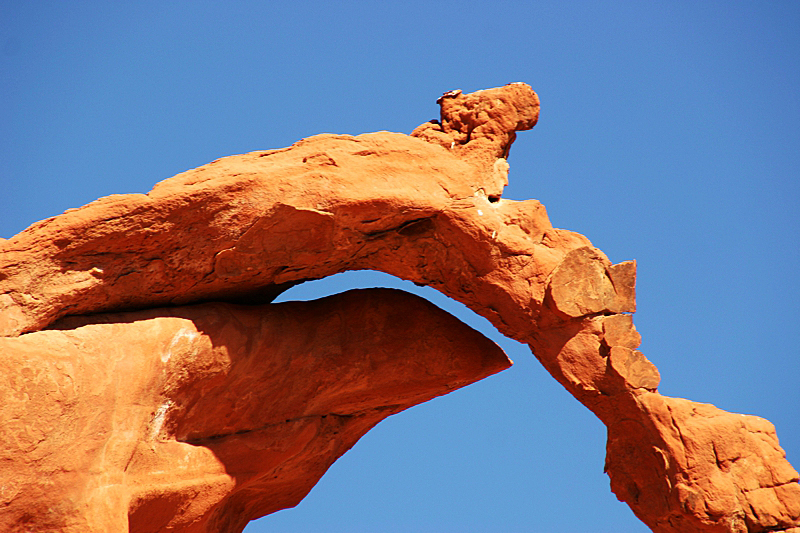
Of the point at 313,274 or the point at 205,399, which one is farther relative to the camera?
the point at 313,274

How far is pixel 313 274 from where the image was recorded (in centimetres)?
665

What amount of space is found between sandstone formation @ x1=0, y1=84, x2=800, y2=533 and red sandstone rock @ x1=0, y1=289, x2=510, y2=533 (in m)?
0.02

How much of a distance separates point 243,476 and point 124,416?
42.3 inches

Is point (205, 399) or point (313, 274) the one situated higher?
point (313, 274)

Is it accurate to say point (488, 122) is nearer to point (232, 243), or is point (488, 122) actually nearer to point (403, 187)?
point (403, 187)

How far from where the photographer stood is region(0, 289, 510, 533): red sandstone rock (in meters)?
5.37

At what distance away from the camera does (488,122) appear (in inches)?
253

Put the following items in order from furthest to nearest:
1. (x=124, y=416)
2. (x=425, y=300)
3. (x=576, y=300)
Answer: (x=425, y=300) → (x=576, y=300) → (x=124, y=416)

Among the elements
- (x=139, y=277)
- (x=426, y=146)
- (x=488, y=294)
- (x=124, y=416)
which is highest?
(x=426, y=146)

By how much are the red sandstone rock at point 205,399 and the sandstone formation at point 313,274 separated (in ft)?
0.07

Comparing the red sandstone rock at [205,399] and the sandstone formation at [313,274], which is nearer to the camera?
the red sandstone rock at [205,399]

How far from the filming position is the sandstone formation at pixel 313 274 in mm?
Result: 5812

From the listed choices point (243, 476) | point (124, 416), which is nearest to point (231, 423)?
point (243, 476)

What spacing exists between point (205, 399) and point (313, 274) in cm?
116
